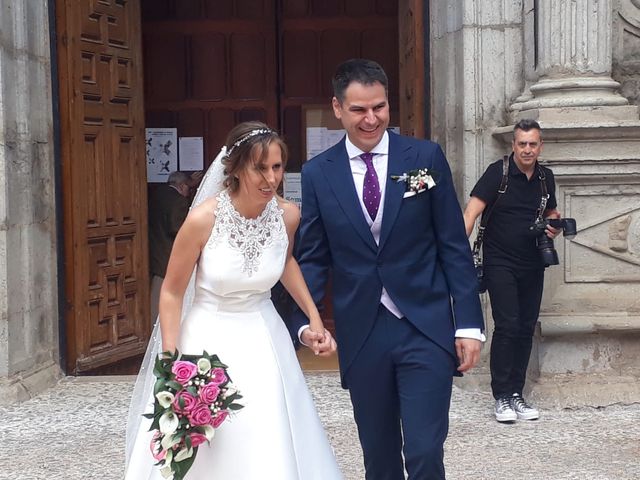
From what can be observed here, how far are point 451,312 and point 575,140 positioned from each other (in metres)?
3.61

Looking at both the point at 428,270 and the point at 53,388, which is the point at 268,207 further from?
the point at 53,388

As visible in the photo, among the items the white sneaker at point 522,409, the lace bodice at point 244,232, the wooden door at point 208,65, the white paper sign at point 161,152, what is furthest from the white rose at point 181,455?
the wooden door at point 208,65

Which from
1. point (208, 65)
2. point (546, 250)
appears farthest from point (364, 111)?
point (208, 65)

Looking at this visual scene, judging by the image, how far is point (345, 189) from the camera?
424 cm

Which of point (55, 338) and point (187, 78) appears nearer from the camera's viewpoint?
point (55, 338)

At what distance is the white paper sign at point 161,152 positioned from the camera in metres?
11.1

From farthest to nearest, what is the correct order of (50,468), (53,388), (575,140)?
(53,388) < (575,140) < (50,468)

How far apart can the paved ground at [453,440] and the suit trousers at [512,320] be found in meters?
0.30

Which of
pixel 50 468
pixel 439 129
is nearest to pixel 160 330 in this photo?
pixel 50 468

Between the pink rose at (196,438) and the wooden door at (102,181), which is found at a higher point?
the wooden door at (102,181)

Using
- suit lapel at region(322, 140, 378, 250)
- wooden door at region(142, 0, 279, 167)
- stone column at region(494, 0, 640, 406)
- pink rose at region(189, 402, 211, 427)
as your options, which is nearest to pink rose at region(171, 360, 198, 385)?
pink rose at region(189, 402, 211, 427)

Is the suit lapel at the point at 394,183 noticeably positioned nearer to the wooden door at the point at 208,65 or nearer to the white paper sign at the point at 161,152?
the white paper sign at the point at 161,152

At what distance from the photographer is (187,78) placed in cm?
1150

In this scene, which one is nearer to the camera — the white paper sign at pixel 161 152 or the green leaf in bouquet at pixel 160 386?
the green leaf in bouquet at pixel 160 386
